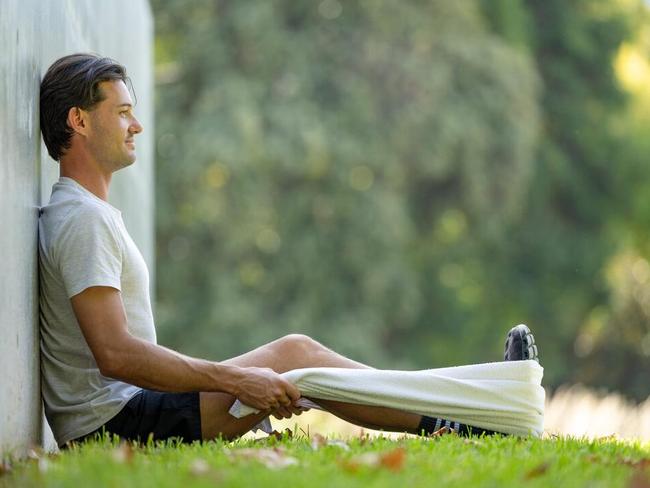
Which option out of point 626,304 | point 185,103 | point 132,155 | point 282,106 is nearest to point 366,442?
point 132,155

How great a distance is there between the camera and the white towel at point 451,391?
423cm

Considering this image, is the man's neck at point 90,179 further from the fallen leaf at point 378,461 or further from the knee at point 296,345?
the fallen leaf at point 378,461

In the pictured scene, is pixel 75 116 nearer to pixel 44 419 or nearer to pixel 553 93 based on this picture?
pixel 44 419

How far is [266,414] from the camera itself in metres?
4.23

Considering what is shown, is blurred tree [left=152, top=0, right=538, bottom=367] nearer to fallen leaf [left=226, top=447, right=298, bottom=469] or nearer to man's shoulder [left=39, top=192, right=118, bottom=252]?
man's shoulder [left=39, top=192, right=118, bottom=252]

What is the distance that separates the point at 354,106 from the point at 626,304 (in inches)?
262

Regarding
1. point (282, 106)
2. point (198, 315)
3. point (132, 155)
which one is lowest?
point (198, 315)

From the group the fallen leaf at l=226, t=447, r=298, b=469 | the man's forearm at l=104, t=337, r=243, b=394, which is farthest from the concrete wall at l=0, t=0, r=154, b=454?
the fallen leaf at l=226, t=447, r=298, b=469

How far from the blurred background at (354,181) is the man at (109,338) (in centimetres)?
1397

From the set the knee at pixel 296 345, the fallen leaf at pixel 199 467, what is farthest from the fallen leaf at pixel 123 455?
the knee at pixel 296 345

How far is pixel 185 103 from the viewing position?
798 inches

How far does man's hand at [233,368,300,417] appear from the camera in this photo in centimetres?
411

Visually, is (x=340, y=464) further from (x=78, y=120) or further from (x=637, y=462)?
(x=78, y=120)

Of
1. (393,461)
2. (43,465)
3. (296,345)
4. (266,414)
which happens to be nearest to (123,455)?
(43,465)
